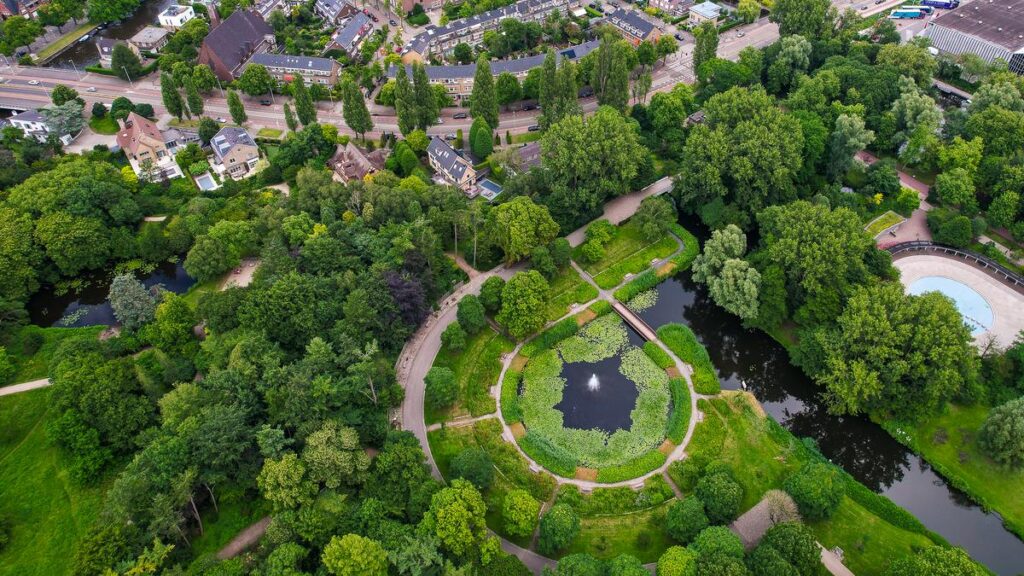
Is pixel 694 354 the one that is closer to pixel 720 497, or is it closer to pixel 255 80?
pixel 720 497

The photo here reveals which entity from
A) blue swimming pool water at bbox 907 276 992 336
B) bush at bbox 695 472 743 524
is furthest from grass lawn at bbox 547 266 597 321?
blue swimming pool water at bbox 907 276 992 336

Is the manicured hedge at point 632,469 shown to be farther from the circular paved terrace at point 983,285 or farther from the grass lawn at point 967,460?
the circular paved terrace at point 983,285

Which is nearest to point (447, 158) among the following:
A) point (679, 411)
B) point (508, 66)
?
point (508, 66)

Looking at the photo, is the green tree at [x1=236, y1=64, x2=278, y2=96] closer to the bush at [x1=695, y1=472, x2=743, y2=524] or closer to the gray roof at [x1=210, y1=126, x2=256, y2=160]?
the gray roof at [x1=210, y1=126, x2=256, y2=160]

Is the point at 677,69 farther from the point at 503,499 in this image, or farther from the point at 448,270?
the point at 503,499

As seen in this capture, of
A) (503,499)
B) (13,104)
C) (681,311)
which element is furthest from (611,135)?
(13,104)

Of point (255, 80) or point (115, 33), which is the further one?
point (115, 33)
